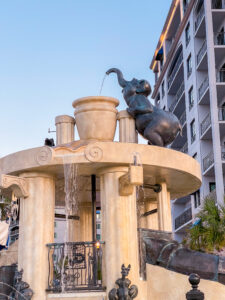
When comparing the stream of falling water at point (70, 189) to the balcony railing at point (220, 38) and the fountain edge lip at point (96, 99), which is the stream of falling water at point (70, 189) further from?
the balcony railing at point (220, 38)

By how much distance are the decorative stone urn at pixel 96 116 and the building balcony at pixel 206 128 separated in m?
32.6

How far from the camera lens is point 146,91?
13.6m

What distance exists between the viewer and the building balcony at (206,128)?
4529cm

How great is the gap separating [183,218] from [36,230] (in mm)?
44859

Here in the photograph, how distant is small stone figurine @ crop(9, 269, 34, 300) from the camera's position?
36.2 feet

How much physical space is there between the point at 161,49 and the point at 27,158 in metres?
58.8

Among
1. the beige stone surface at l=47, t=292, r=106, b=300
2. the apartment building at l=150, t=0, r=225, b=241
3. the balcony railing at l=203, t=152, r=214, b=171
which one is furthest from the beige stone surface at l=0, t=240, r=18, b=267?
the balcony railing at l=203, t=152, r=214, b=171

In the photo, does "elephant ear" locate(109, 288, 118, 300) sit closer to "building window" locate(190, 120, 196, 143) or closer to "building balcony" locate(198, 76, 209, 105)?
"building balcony" locate(198, 76, 209, 105)

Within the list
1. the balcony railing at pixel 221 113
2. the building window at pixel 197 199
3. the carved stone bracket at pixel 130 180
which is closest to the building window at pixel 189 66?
the balcony railing at pixel 221 113

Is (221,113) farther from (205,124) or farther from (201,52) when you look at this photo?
(201,52)

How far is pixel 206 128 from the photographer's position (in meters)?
46.1

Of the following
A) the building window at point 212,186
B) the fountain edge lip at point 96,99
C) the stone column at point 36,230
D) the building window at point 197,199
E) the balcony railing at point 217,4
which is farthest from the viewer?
the building window at point 197,199

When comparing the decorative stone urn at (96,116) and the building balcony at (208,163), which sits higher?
the building balcony at (208,163)

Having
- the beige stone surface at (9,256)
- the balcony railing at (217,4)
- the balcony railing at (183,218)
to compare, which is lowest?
the beige stone surface at (9,256)
